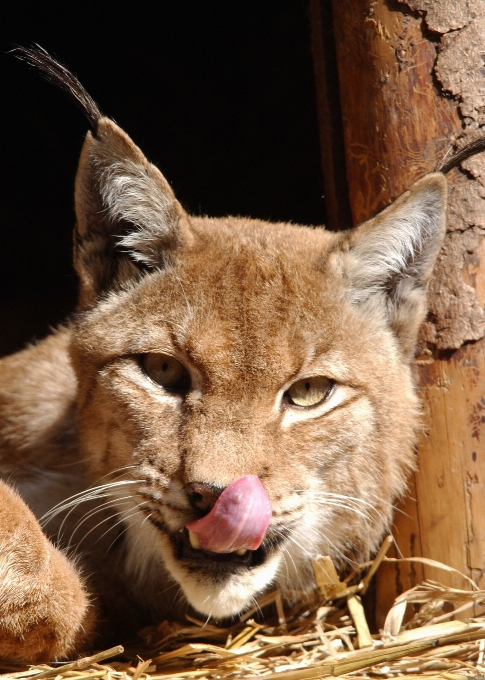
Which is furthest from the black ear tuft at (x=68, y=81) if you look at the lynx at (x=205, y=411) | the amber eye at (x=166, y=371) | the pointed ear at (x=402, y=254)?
the pointed ear at (x=402, y=254)

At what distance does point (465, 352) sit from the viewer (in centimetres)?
286

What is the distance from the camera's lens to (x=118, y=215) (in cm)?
290

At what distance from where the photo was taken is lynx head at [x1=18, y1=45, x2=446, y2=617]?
8.00 feet

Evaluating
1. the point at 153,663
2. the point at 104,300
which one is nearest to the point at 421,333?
the point at 104,300

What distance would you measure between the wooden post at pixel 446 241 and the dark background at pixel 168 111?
9.23 ft

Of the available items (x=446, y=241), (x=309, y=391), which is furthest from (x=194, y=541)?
(x=446, y=241)

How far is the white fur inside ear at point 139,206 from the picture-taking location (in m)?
2.80

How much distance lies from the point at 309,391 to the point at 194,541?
2.14 feet

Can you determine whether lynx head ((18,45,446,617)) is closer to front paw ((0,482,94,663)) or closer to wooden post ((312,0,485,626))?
wooden post ((312,0,485,626))

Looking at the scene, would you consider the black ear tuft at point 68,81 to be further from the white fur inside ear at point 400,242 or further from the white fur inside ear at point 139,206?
the white fur inside ear at point 400,242

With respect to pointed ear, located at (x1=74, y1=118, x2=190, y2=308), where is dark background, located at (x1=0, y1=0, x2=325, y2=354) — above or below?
above

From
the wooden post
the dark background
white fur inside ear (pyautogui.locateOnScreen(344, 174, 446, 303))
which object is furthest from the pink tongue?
the dark background

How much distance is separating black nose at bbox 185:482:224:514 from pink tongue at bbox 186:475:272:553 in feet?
0.11

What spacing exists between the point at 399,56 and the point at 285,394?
4.59 ft
